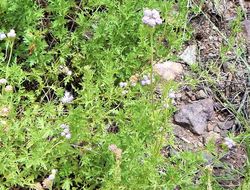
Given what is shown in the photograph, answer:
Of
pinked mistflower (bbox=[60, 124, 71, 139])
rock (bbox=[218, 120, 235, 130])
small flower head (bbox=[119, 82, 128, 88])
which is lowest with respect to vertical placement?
rock (bbox=[218, 120, 235, 130])

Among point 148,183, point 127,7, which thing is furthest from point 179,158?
point 127,7

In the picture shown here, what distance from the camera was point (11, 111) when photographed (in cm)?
278

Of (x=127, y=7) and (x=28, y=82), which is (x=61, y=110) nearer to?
(x=28, y=82)

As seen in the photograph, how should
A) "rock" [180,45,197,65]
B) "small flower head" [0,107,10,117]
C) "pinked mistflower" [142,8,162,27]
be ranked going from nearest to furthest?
"pinked mistflower" [142,8,162,27] → "small flower head" [0,107,10,117] → "rock" [180,45,197,65]

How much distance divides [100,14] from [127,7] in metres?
0.22

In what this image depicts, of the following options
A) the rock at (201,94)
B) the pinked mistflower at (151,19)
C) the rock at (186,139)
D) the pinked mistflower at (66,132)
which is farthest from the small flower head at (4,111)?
the rock at (201,94)

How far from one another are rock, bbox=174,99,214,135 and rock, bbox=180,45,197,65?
32 centimetres

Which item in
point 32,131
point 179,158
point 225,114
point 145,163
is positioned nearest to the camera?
point 145,163

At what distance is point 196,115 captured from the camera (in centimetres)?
347

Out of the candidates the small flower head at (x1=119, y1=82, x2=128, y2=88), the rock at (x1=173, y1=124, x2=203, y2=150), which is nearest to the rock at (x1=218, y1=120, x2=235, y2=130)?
the rock at (x1=173, y1=124, x2=203, y2=150)

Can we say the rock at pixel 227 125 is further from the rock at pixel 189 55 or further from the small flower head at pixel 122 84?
the small flower head at pixel 122 84

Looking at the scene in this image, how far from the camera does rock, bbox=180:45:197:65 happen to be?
3.75 m

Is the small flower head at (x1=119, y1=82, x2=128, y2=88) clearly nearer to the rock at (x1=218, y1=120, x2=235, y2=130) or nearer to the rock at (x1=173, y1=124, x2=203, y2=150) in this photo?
the rock at (x1=173, y1=124, x2=203, y2=150)

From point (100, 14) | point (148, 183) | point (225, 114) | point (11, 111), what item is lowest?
point (225, 114)
